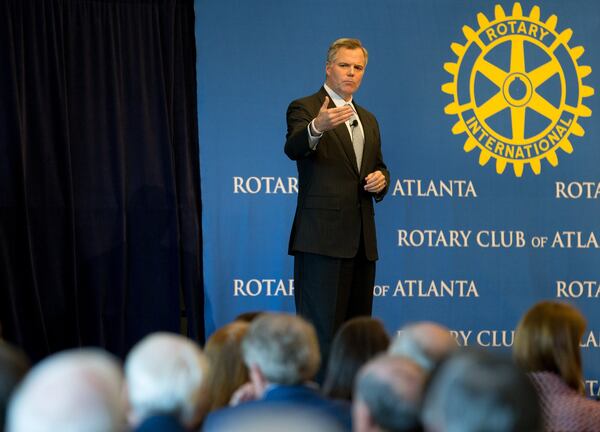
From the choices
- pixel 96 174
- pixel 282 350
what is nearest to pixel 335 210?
pixel 96 174

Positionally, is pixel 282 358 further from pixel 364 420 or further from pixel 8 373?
pixel 8 373

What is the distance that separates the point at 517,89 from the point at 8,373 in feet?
13.7

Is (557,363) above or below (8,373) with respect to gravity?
below

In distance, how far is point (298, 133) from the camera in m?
3.99

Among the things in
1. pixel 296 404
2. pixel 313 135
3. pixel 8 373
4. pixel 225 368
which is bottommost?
pixel 225 368

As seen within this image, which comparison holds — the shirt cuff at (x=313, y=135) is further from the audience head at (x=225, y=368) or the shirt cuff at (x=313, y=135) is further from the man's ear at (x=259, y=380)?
the man's ear at (x=259, y=380)

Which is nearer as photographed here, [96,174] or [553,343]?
[553,343]

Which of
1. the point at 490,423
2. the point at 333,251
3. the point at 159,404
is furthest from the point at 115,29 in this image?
the point at 490,423

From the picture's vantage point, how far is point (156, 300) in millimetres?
5102

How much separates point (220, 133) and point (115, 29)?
2.88ft

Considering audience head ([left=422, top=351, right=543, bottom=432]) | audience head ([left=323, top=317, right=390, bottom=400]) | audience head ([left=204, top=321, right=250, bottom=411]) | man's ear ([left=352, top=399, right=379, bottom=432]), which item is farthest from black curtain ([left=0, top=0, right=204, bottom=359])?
audience head ([left=422, top=351, right=543, bottom=432])

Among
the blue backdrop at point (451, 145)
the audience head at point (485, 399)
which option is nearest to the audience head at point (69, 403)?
the audience head at point (485, 399)

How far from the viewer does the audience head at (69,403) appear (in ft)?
4.67

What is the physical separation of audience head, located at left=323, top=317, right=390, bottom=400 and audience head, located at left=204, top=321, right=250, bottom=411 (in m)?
0.28
